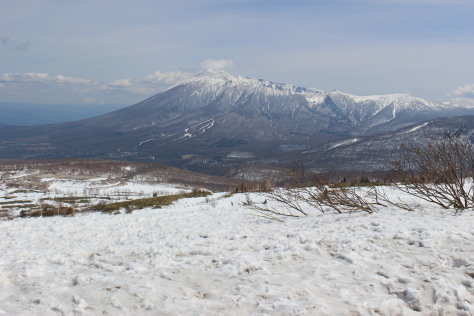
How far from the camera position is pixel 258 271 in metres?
6.62

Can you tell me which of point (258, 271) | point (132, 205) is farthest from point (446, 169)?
point (132, 205)

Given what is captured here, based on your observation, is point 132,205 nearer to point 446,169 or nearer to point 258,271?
point 258,271

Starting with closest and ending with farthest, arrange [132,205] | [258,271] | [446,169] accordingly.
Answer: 1. [258,271]
2. [446,169]
3. [132,205]

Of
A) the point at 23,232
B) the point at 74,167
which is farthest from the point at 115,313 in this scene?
the point at 74,167

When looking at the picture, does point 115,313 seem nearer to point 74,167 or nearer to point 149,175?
point 149,175

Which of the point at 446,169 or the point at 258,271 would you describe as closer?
the point at 258,271

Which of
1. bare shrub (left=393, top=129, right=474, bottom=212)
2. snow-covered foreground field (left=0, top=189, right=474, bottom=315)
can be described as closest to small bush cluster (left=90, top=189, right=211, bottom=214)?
snow-covered foreground field (left=0, top=189, right=474, bottom=315)

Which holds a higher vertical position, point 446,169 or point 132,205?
point 446,169

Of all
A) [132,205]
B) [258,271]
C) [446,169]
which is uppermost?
[446,169]

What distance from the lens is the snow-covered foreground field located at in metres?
5.30

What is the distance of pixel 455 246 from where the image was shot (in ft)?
24.0

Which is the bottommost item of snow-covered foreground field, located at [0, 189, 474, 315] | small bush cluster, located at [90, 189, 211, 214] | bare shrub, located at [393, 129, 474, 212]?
small bush cluster, located at [90, 189, 211, 214]

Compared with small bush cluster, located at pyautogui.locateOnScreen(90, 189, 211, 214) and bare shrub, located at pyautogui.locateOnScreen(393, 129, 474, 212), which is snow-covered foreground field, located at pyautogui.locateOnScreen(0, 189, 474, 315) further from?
small bush cluster, located at pyautogui.locateOnScreen(90, 189, 211, 214)

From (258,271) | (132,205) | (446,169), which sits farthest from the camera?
(132,205)
